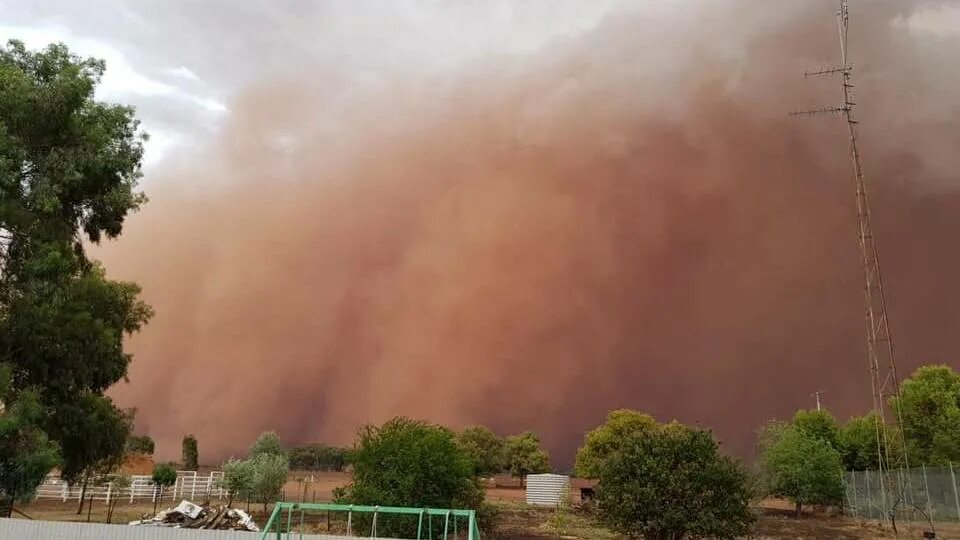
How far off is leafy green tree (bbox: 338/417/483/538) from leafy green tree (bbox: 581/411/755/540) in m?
5.87

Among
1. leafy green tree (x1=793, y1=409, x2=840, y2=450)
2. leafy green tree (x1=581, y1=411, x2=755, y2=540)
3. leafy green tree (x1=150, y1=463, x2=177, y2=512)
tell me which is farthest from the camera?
leafy green tree (x1=793, y1=409, x2=840, y2=450)

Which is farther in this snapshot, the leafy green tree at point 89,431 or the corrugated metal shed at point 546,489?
the corrugated metal shed at point 546,489

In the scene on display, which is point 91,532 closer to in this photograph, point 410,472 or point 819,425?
point 410,472

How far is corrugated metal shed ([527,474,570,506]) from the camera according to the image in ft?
242

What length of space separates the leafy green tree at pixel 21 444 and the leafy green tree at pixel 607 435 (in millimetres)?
59419

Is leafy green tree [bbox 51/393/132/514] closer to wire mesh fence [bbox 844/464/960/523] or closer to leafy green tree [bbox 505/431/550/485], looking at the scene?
wire mesh fence [bbox 844/464/960/523]

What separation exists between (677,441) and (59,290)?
2452 cm

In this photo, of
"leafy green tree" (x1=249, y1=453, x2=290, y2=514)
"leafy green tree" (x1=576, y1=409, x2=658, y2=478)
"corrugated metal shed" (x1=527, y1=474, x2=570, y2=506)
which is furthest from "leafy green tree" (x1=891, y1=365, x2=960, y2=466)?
"leafy green tree" (x1=249, y1=453, x2=290, y2=514)

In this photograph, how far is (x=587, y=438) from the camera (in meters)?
85.9

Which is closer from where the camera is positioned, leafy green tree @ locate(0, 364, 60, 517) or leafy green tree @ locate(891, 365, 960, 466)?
leafy green tree @ locate(0, 364, 60, 517)

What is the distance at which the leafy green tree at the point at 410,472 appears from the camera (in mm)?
28703

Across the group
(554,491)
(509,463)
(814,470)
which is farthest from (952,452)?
(509,463)

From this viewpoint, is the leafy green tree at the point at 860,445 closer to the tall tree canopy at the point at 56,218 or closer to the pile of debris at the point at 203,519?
the pile of debris at the point at 203,519

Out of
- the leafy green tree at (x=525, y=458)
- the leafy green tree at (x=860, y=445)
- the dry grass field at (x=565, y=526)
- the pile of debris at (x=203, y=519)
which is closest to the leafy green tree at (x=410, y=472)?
the pile of debris at (x=203, y=519)
